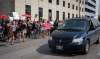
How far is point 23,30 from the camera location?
19.4 metres

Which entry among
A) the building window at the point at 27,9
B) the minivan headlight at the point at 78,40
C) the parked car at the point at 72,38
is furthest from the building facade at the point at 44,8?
the minivan headlight at the point at 78,40

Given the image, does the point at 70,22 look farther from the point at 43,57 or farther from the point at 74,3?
the point at 74,3

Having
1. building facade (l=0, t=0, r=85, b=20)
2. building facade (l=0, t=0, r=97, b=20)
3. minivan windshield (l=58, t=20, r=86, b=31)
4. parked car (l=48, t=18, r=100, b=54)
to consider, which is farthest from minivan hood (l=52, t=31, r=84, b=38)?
building facade (l=0, t=0, r=85, b=20)

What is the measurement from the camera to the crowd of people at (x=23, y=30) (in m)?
17.2

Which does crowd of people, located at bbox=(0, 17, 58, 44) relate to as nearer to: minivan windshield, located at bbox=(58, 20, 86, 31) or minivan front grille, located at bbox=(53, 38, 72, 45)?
minivan windshield, located at bbox=(58, 20, 86, 31)

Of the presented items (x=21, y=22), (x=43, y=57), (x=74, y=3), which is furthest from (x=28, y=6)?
(x=74, y=3)

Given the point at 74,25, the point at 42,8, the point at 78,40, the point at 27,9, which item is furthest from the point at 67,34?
the point at 42,8

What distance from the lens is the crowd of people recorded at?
679 inches

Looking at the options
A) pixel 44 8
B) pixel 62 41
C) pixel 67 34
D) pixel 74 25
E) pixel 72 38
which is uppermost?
pixel 44 8

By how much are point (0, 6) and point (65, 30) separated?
19075mm

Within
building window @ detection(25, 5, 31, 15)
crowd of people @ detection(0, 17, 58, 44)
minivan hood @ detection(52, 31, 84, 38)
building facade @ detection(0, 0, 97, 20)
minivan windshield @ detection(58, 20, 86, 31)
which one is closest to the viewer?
minivan hood @ detection(52, 31, 84, 38)

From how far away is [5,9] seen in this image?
30.7 m

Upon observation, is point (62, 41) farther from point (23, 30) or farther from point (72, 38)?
point (23, 30)

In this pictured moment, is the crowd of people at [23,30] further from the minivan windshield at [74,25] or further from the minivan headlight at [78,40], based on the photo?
the minivan headlight at [78,40]
